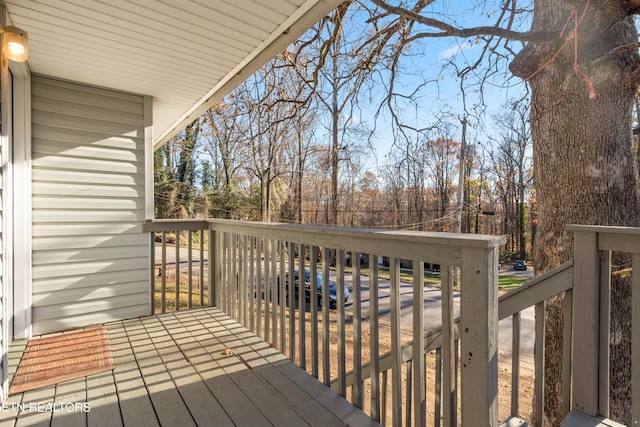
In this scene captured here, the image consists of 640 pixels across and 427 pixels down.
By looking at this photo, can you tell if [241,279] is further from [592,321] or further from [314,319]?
[592,321]

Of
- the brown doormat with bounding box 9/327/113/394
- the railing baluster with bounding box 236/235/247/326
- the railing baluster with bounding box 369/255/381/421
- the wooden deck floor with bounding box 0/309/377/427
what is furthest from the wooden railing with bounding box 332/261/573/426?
the brown doormat with bounding box 9/327/113/394

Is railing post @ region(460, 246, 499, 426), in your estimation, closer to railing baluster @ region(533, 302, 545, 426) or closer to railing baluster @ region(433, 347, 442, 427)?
railing baluster @ region(433, 347, 442, 427)

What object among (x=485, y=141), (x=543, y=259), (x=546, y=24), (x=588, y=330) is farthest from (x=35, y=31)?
(x=485, y=141)

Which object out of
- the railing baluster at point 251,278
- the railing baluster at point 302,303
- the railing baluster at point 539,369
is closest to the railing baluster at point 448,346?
the railing baluster at point 539,369

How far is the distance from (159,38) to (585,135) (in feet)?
11.3

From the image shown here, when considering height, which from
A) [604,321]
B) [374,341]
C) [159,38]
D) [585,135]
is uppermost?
→ [159,38]

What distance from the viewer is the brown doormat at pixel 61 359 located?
2139mm

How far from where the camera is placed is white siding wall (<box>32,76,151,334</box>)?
2934 mm

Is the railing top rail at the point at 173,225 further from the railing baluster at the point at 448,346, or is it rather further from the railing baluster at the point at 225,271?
the railing baluster at the point at 448,346

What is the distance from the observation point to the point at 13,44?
5.81 feet

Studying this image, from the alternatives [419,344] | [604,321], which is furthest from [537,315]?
[419,344]

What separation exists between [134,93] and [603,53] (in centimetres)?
425

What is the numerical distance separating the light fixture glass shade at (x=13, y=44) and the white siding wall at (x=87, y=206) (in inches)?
52.7

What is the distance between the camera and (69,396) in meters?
1.95
